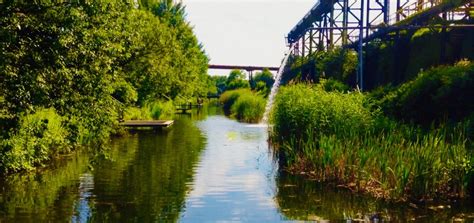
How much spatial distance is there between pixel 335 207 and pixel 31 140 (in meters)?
9.77

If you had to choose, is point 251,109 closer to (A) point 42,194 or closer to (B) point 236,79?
(A) point 42,194

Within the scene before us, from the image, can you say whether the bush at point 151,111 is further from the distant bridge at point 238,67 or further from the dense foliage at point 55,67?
the distant bridge at point 238,67

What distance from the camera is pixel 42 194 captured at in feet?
51.3

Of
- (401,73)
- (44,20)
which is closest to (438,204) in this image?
(44,20)

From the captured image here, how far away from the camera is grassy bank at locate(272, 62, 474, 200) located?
14641mm

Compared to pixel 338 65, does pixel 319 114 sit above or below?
below

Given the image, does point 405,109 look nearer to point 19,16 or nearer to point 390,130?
point 390,130

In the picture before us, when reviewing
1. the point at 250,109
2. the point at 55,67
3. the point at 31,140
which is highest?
the point at 55,67

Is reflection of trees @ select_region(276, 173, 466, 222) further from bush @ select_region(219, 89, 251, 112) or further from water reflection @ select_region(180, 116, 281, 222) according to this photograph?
bush @ select_region(219, 89, 251, 112)

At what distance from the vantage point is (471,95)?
63.1 ft

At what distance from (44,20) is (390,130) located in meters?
10.7

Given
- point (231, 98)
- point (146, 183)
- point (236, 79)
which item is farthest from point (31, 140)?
point (236, 79)

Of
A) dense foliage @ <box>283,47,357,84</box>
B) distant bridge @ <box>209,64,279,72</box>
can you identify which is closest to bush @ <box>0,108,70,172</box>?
dense foliage @ <box>283,47,357,84</box>

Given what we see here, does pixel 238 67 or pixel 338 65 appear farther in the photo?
pixel 238 67
